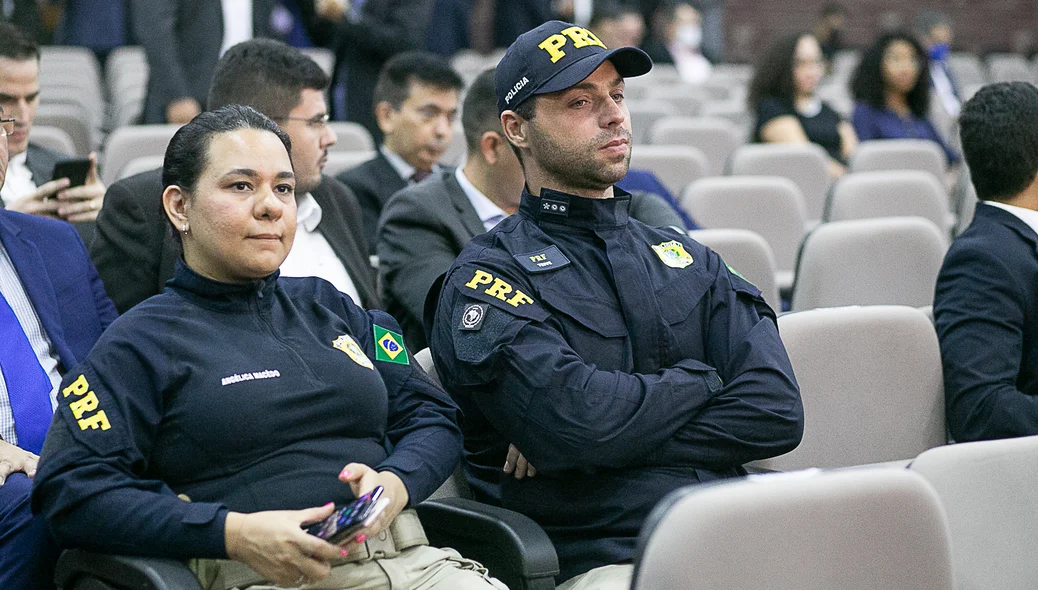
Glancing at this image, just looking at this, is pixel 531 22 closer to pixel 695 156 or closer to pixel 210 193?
pixel 695 156

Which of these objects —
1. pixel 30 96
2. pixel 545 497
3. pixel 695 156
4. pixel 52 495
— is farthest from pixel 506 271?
pixel 695 156

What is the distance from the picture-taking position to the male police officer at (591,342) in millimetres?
2082

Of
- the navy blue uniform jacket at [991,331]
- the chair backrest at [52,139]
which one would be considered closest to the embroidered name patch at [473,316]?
the navy blue uniform jacket at [991,331]

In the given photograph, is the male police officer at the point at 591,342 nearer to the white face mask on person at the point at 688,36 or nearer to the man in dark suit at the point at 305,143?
the man in dark suit at the point at 305,143

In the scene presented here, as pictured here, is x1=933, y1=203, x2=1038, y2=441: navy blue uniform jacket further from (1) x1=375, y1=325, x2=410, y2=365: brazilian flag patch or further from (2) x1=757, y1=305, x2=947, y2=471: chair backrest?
(1) x1=375, y1=325, x2=410, y2=365: brazilian flag patch

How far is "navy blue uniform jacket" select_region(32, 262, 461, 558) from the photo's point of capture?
178 centimetres

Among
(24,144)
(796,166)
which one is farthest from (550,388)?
(796,166)

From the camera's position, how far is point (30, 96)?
3.08m

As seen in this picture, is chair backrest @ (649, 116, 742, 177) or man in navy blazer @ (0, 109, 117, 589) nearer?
man in navy blazer @ (0, 109, 117, 589)

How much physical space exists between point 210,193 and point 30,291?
50 cm

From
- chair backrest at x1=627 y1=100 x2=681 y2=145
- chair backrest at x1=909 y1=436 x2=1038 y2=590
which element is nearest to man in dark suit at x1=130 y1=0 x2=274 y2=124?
chair backrest at x1=627 y1=100 x2=681 y2=145

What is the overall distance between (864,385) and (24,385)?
1.62 metres

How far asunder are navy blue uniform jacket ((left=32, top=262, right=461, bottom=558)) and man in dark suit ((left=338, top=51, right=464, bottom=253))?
188cm

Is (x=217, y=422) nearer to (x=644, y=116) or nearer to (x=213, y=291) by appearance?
(x=213, y=291)
